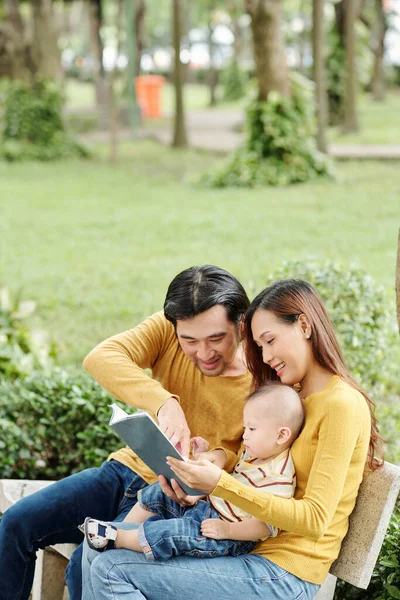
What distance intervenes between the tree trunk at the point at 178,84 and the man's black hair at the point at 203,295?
47.5 feet

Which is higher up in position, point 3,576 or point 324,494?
point 324,494

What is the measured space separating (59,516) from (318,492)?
98 cm

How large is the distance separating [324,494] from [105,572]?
0.64 m

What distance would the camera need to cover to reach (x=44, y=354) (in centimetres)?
555

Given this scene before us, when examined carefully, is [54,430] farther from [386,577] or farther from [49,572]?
[386,577]

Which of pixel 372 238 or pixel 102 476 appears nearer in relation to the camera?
pixel 102 476

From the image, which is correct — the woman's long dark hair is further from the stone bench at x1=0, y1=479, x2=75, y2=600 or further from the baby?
the stone bench at x1=0, y1=479, x2=75, y2=600

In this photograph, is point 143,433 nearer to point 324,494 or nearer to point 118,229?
point 324,494

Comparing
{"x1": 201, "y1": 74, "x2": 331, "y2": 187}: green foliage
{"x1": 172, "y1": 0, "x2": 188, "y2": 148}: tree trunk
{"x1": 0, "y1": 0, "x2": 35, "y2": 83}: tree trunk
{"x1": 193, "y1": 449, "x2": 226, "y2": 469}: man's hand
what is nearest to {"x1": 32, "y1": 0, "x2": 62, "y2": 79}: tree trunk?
{"x1": 0, "y1": 0, "x2": 35, "y2": 83}: tree trunk

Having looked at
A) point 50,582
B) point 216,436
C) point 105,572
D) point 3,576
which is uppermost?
point 216,436

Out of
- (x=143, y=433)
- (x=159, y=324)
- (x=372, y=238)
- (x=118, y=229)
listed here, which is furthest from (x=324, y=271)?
(x=118, y=229)

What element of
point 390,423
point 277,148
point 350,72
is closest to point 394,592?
point 390,423

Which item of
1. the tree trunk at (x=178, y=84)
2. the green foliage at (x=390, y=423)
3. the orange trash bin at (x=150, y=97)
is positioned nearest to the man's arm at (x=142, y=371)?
the green foliage at (x=390, y=423)

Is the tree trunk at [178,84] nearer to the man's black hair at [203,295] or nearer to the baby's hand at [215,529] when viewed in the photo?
the man's black hair at [203,295]
